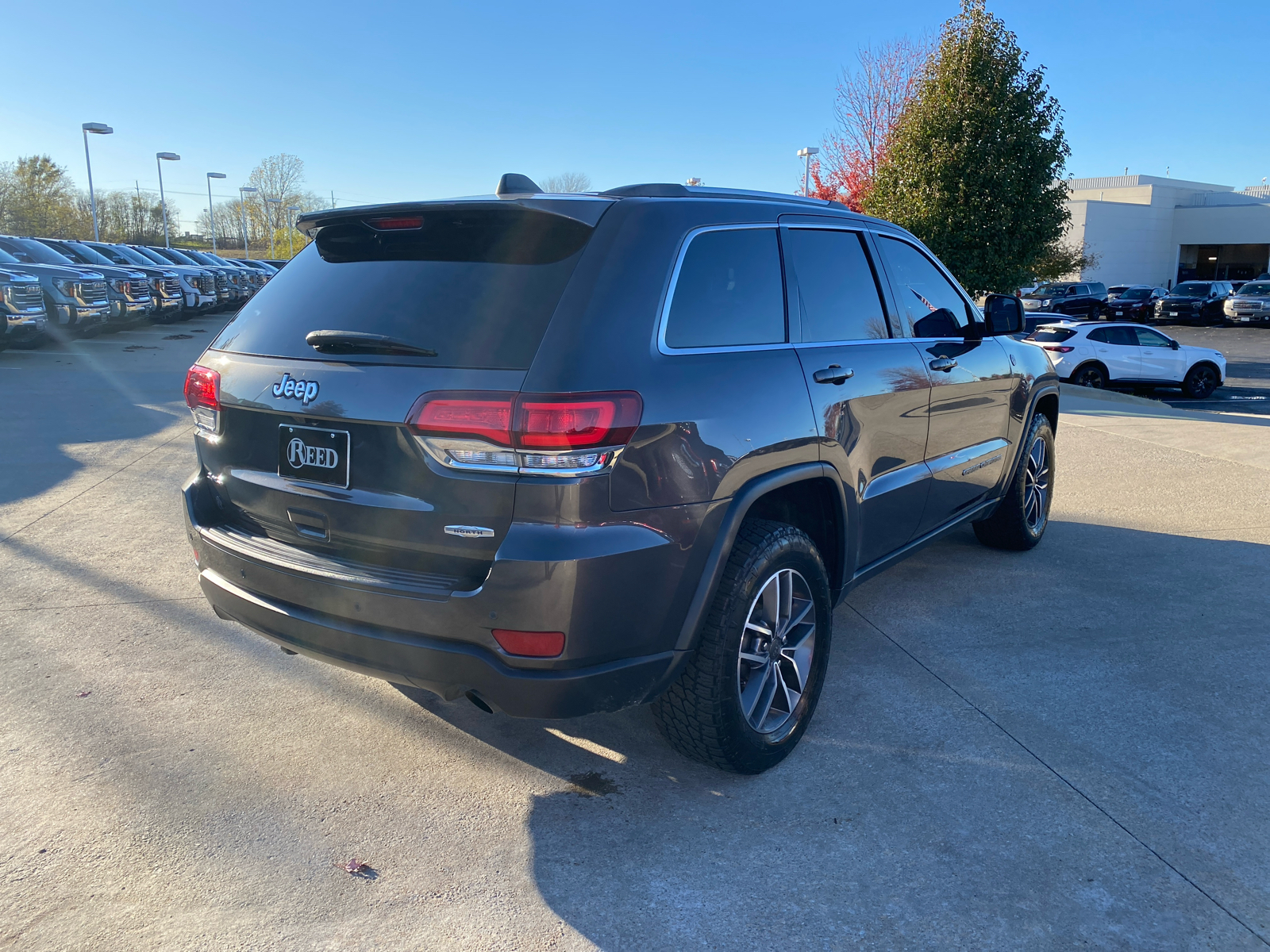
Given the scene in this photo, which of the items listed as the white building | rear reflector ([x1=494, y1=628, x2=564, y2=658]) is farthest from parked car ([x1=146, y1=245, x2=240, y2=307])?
the white building

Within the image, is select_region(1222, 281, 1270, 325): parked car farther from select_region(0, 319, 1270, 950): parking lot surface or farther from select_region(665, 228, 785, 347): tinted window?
select_region(665, 228, 785, 347): tinted window

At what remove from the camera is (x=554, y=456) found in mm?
2398

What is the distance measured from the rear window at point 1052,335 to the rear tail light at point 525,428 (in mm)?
17927

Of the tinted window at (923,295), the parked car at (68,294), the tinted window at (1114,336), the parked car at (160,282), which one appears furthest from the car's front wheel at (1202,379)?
the parked car at (160,282)

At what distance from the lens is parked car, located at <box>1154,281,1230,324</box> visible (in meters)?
39.7

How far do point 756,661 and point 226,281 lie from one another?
27.9 m

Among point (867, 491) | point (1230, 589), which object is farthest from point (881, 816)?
point (1230, 589)

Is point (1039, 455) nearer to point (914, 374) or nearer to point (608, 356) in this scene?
point (914, 374)

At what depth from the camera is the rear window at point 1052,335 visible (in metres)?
18.5

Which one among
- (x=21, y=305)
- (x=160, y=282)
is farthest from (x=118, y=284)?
(x=21, y=305)

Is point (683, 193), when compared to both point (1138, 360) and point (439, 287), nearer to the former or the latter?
point (439, 287)

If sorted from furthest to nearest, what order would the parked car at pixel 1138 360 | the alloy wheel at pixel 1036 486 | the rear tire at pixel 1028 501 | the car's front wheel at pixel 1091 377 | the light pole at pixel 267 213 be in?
1. the light pole at pixel 267 213
2. the car's front wheel at pixel 1091 377
3. the parked car at pixel 1138 360
4. the alloy wheel at pixel 1036 486
5. the rear tire at pixel 1028 501

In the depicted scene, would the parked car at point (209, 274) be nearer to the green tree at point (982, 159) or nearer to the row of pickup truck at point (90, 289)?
the row of pickup truck at point (90, 289)

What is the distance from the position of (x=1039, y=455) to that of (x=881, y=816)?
3.45 metres
